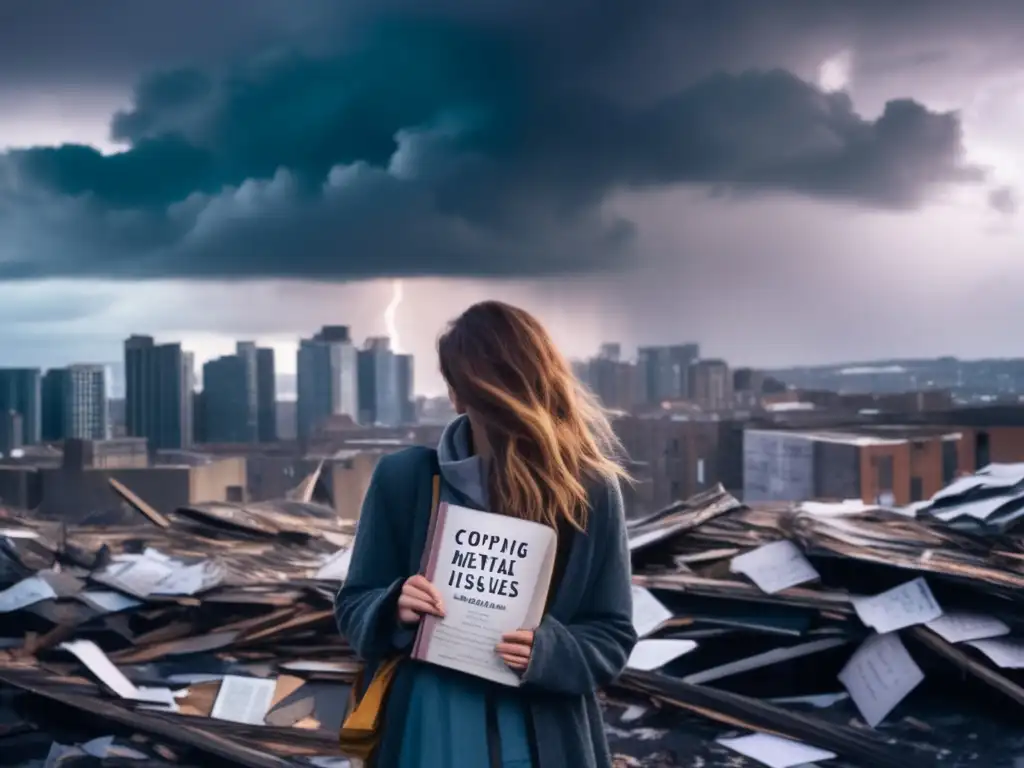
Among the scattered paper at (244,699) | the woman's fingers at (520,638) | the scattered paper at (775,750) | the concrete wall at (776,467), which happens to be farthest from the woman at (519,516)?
the concrete wall at (776,467)

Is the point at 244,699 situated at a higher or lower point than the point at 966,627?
lower

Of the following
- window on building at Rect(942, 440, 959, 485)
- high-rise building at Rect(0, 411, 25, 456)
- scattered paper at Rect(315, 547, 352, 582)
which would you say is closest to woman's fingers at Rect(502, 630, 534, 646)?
scattered paper at Rect(315, 547, 352, 582)

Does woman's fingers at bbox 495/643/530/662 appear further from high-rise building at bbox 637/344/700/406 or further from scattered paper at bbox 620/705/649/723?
high-rise building at bbox 637/344/700/406

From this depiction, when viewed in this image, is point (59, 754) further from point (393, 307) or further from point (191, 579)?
point (393, 307)

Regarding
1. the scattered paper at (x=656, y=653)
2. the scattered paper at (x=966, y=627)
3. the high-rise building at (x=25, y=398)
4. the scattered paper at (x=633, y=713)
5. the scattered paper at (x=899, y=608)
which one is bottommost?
the scattered paper at (x=633, y=713)

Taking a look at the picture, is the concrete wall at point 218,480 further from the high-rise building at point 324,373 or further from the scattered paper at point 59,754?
the scattered paper at point 59,754

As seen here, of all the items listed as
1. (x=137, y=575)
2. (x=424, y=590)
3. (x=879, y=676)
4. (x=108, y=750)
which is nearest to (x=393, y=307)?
(x=137, y=575)

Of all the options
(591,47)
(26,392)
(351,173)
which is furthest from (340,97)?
(26,392)
